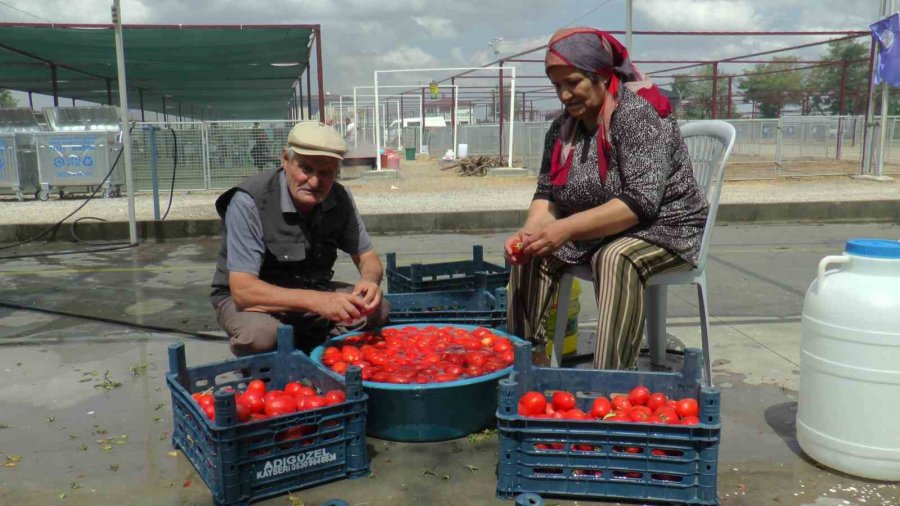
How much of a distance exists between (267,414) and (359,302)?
0.73 m

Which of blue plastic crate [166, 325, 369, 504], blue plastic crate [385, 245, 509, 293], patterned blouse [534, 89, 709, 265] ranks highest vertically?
patterned blouse [534, 89, 709, 265]

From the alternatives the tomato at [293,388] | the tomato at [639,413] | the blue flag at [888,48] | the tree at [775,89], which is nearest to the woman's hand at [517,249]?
the tomato at [639,413]

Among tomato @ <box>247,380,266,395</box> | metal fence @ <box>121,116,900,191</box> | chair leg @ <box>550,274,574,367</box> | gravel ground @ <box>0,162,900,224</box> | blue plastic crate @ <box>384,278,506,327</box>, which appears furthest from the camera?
metal fence @ <box>121,116,900,191</box>

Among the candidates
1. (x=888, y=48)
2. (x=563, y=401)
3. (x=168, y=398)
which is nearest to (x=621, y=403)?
(x=563, y=401)

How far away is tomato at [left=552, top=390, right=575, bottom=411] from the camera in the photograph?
8.89ft

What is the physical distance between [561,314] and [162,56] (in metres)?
15.6

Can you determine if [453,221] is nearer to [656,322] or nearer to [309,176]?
[656,322]

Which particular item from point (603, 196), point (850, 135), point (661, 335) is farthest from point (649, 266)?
point (850, 135)

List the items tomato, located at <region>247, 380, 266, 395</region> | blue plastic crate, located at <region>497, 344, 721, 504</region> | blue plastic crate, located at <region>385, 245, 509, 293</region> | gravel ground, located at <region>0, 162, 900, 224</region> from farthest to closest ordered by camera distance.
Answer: gravel ground, located at <region>0, 162, 900, 224</region>, blue plastic crate, located at <region>385, 245, 509, 293</region>, tomato, located at <region>247, 380, 266, 395</region>, blue plastic crate, located at <region>497, 344, 721, 504</region>

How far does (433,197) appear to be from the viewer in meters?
14.2

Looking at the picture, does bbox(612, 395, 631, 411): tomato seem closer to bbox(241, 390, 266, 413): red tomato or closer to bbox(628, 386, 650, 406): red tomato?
bbox(628, 386, 650, 406): red tomato

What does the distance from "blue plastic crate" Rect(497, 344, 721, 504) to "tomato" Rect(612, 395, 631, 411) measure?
18cm

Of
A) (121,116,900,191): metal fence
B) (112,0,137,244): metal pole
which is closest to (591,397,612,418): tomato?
(112,0,137,244): metal pole

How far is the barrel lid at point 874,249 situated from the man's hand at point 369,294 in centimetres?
195
